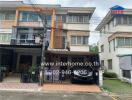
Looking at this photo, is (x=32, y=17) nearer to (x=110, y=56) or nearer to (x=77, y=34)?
(x=77, y=34)

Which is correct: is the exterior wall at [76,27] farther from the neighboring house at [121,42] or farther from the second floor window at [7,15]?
the second floor window at [7,15]

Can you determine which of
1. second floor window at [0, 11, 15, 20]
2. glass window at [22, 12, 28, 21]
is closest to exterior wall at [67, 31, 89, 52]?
glass window at [22, 12, 28, 21]

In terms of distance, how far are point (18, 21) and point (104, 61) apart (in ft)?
44.9

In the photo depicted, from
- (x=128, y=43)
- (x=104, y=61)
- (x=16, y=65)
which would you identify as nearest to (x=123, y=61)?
(x=128, y=43)

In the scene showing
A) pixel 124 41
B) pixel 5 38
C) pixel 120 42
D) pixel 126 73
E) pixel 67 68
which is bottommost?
pixel 126 73

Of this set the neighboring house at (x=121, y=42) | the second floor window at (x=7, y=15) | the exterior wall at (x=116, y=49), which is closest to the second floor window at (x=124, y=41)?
the neighboring house at (x=121, y=42)

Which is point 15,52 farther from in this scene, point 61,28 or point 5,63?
point 61,28

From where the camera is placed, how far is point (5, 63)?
20.1 meters

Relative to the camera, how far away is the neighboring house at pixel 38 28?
2211 centimetres

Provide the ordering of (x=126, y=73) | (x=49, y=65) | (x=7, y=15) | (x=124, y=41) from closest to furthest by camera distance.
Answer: (x=49, y=65) → (x=126, y=73) → (x=124, y=41) → (x=7, y=15)

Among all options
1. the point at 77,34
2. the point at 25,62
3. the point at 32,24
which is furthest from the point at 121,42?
the point at 25,62

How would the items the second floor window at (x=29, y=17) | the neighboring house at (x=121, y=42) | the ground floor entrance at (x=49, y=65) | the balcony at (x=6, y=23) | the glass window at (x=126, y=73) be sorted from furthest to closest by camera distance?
the second floor window at (x=29, y=17) → the balcony at (x=6, y=23) → the neighboring house at (x=121, y=42) → the glass window at (x=126, y=73) → the ground floor entrance at (x=49, y=65)

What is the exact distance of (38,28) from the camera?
888 inches

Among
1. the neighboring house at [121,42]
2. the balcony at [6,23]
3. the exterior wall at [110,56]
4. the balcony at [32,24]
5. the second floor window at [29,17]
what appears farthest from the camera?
the second floor window at [29,17]
